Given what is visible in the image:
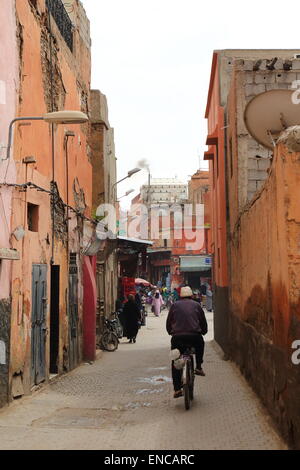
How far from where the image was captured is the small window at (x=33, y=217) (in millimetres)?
9547

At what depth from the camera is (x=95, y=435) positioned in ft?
20.9

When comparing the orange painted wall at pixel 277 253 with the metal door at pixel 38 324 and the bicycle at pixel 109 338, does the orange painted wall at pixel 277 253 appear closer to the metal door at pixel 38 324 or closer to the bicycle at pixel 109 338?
the metal door at pixel 38 324

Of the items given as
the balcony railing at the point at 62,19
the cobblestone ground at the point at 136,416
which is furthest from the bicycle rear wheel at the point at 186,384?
the balcony railing at the point at 62,19

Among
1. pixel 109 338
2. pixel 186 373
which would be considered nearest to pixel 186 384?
pixel 186 373

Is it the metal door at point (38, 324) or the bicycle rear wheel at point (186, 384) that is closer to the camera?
the bicycle rear wheel at point (186, 384)

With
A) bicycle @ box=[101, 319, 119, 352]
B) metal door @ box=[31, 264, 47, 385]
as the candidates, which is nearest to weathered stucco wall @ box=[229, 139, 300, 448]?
metal door @ box=[31, 264, 47, 385]

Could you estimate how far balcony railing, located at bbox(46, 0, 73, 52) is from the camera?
37.4ft

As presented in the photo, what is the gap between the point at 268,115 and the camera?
8812mm

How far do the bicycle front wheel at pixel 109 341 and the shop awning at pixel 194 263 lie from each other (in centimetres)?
3149

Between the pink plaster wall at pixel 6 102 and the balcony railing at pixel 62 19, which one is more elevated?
the balcony railing at pixel 62 19

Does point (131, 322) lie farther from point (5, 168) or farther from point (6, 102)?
point (6, 102)

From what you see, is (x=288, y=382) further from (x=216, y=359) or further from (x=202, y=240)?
(x=202, y=240)

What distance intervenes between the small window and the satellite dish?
3.75 metres

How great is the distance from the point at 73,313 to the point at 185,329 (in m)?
4.98
